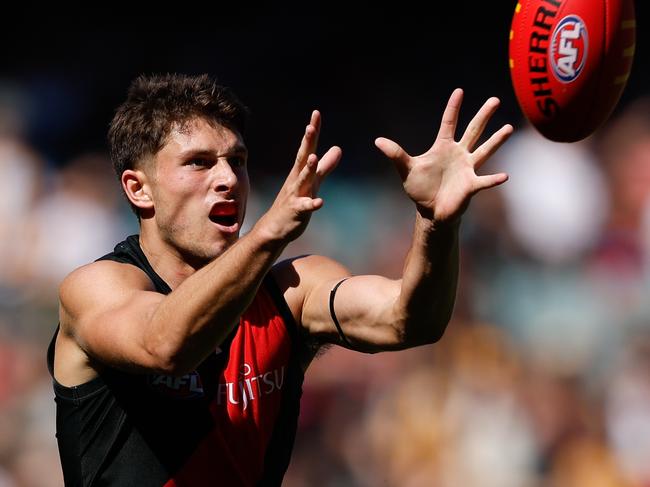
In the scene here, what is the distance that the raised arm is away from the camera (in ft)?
10.5

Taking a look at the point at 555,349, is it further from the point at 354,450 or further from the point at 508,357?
the point at 354,450

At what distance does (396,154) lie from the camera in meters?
3.20

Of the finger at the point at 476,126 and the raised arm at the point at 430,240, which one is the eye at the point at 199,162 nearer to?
the raised arm at the point at 430,240

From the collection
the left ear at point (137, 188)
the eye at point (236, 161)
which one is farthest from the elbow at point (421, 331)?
the left ear at point (137, 188)

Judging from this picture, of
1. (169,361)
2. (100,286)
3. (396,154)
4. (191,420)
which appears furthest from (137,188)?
(396,154)

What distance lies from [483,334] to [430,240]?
3.73 metres

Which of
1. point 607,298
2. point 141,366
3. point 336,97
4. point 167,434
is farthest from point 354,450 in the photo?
point 141,366

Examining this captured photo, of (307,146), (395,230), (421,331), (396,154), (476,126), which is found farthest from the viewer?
(395,230)

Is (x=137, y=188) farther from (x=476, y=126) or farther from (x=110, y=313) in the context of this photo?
(x=476, y=126)

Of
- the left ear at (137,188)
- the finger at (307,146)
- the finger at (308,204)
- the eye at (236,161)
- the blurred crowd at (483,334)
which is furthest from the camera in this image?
the blurred crowd at (483,334)

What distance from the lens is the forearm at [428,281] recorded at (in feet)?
10.7

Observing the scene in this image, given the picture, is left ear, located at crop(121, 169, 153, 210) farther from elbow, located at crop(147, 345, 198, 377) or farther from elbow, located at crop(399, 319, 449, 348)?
elbow, located at crop(399, 319, 449, 348)

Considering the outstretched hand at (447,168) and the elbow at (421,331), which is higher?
the outstretched hand at (447,168)

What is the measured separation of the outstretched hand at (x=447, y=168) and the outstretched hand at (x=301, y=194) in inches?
9.5
